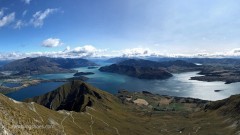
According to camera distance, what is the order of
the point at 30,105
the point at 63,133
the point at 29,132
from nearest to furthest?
the point at 29,132 → the point at 63,133 → the point at 30,105

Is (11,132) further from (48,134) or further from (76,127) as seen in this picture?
(76,127)

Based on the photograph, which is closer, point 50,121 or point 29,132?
point 29,132

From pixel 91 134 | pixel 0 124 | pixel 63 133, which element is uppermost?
pixel 0 124

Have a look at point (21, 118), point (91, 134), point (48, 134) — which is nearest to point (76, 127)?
point (91, 134)

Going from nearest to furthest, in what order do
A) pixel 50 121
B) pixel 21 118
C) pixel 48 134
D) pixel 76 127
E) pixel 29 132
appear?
pixel 29 132 < pixel 21 118 < pixel 48 134 < pixel 50 121 < pixel 76 127

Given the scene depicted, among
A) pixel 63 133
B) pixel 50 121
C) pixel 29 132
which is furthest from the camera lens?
pixel 50 121

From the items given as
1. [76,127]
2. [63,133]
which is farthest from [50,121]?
[76,127]

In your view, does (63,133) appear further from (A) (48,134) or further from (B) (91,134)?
(B) (91,134)

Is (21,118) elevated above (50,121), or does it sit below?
above

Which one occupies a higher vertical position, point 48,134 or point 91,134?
point 48,134
